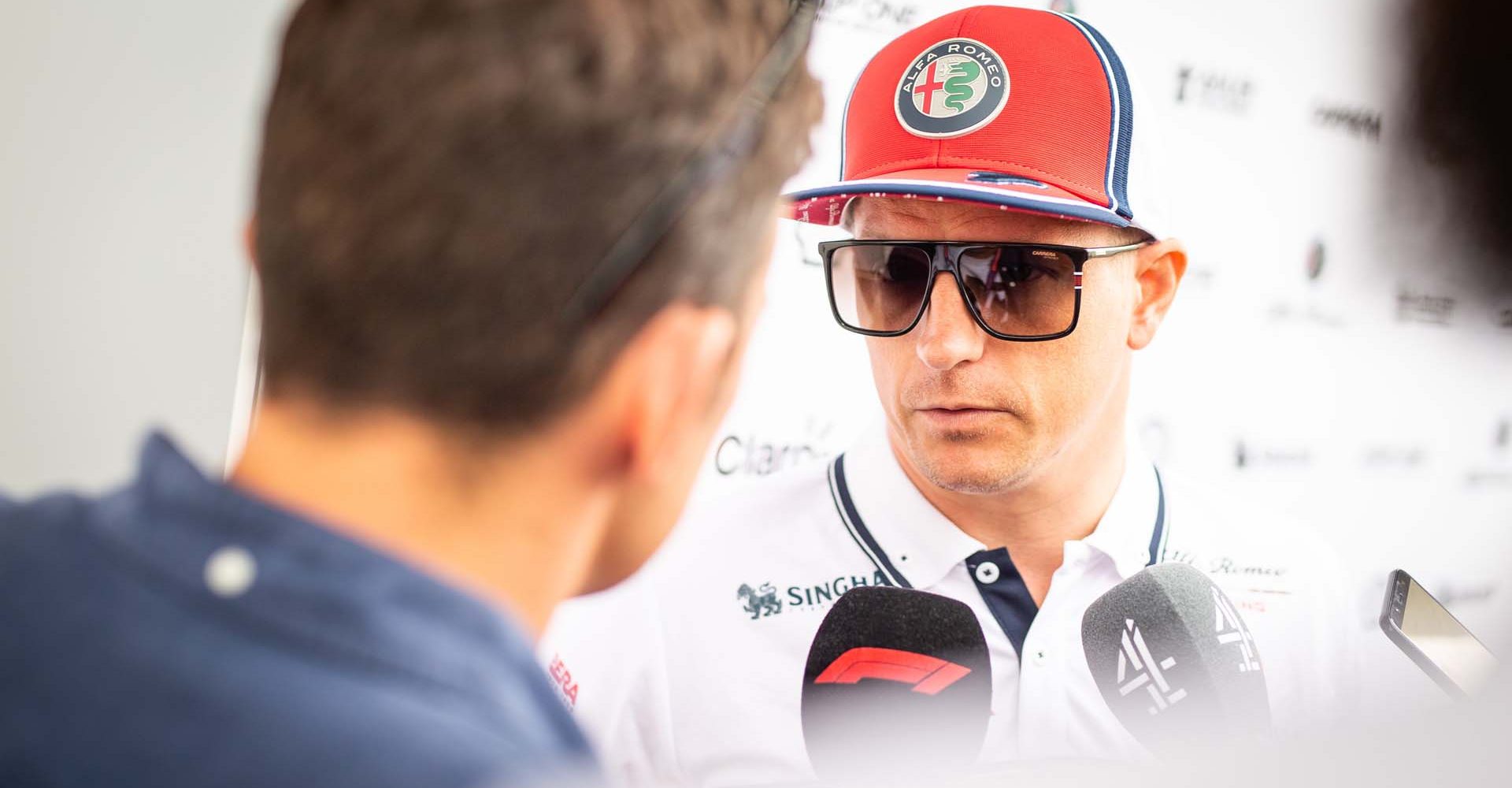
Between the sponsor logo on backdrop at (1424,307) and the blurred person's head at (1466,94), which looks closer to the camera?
the blurred person's head at (1466,94)

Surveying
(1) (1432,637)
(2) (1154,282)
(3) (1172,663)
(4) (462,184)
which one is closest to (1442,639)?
(1) (1432,637)

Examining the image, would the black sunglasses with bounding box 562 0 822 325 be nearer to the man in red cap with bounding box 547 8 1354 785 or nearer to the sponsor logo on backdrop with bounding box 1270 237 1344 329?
the man in red cap with bounding box 547 8 1354 785

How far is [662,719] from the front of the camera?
27.5 inches

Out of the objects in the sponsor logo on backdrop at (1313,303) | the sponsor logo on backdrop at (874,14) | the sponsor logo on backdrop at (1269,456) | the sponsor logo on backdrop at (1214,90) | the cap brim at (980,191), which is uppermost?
the sponsor logo on backdrop at (874,14)

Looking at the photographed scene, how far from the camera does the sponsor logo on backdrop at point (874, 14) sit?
920 millimetres

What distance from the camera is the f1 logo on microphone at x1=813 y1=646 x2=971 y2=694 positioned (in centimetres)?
65

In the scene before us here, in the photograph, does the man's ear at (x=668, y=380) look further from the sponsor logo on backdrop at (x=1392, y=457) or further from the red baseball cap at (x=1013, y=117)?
the sponsor logo on backdrop at (x=1392, y=457)

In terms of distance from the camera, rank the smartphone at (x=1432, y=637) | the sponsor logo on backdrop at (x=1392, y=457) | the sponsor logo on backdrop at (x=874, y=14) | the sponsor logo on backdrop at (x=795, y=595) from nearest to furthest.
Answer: the smartphone at (x=1432, y=637), the sponsor logo on backdrop at (x=795, y=595), the sponsor logo on backdrop at (x=874, y=14), the sponsor logo on backdrop at (x=1392, y=457)

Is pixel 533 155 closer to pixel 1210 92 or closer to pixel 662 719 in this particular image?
pixel 662 719

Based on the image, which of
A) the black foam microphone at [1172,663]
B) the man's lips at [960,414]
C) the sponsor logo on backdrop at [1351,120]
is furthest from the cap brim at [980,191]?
the sponsor logo on backdrop at [1351,120]

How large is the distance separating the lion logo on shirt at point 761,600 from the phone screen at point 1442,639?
0.39 meters

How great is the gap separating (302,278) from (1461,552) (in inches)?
56.2

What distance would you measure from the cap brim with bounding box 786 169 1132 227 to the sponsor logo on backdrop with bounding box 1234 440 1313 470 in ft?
1.83

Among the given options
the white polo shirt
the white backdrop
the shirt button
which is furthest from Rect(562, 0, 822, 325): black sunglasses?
the white backdrop
